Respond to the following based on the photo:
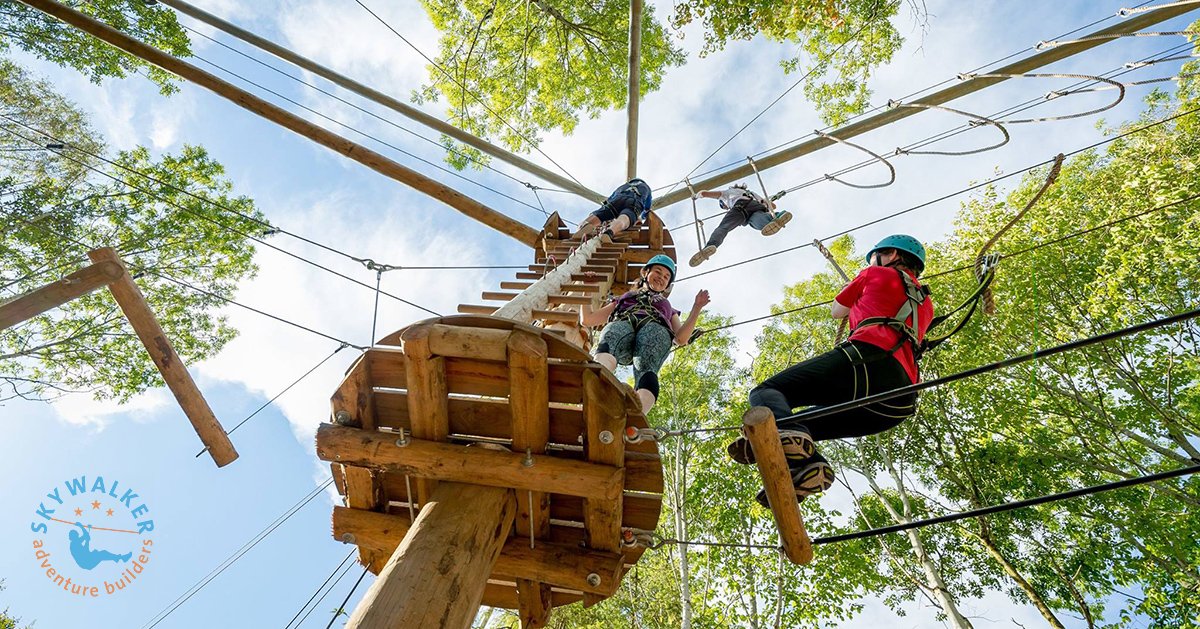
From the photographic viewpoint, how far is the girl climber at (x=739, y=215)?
20.6 ft

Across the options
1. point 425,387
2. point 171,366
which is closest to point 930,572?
point 425,387

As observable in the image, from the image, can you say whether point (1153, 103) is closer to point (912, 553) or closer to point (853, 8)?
point (853, 8)

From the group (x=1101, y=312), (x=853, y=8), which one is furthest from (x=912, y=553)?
(x=853, y=8)

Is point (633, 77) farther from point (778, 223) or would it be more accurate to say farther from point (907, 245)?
point (907, 245)

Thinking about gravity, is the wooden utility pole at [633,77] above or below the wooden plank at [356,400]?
above

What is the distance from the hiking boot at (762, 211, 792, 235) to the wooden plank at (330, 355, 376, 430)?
472 centimetres

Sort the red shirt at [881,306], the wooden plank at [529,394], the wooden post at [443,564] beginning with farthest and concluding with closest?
1. the red shirt at [881,306]
2. the wooden plank at [529,394]
3. the wooden post at [443,564]

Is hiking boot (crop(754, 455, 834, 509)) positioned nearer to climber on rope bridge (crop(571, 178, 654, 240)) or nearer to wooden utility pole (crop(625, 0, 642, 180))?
climber on rope bridge (crop(571, 178, 654, 240))

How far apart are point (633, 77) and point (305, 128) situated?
14.0ft

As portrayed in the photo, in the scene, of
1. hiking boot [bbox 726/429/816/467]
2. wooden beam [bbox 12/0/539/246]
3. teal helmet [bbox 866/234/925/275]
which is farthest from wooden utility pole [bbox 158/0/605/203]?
hiking boot [bbox 726/429/816/467]

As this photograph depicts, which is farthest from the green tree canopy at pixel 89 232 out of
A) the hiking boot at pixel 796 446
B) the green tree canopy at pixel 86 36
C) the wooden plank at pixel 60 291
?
the hiking boot at pixel 796 446

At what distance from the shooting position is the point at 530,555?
9.08 feet

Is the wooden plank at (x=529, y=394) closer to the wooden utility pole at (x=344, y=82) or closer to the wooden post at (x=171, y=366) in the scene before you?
the wooden post at (x=171, y=366)

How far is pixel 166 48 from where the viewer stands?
9.30 meters
